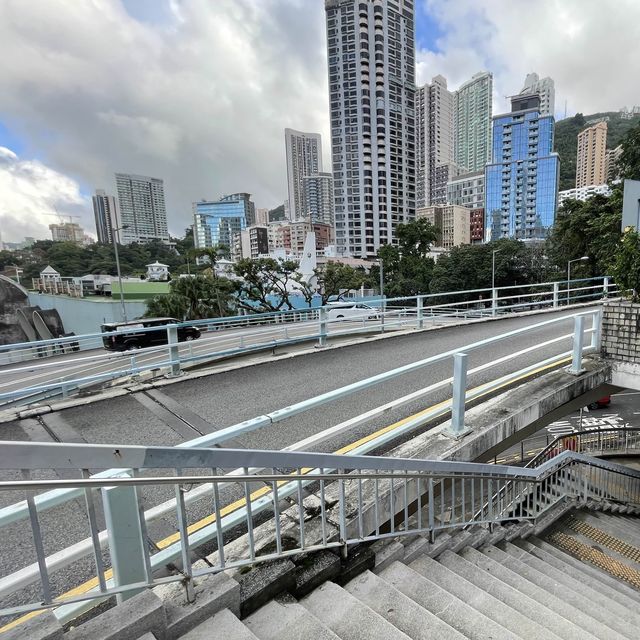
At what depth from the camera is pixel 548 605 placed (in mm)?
3264

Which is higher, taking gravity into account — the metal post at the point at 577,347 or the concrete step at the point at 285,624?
the metal post at the point at 577,347

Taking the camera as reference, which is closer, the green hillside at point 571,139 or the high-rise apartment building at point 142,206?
the green hillside at point 571,139

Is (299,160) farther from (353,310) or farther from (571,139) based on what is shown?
(353,310)

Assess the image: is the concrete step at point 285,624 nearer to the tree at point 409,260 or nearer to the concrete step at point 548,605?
the concrete step at point 548,605

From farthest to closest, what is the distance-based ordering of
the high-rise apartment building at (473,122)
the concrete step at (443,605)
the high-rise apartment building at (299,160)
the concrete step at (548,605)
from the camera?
the high-rise apartment building at (473,122) < the high-rise apartment building at (299,160) < the concrete step at (548,605) < the concrete step at (443,605)

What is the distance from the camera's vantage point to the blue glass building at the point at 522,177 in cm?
11265

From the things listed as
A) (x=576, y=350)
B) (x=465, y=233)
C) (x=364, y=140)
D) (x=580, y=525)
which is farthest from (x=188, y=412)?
(x=465, y=233)

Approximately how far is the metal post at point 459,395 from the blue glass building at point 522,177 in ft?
409

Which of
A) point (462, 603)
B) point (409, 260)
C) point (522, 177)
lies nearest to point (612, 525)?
point (462, 603)

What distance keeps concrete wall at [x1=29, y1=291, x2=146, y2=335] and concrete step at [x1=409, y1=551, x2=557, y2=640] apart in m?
35.2

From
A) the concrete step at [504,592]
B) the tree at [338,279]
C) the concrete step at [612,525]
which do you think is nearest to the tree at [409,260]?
the tree at [338,279]

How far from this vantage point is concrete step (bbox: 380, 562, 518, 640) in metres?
2.41

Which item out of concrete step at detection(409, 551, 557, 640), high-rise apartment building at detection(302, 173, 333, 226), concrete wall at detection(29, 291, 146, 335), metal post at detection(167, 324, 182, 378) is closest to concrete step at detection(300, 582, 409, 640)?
concrete step at detection(409, 551, 557, 640)

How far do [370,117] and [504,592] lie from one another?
111 m
